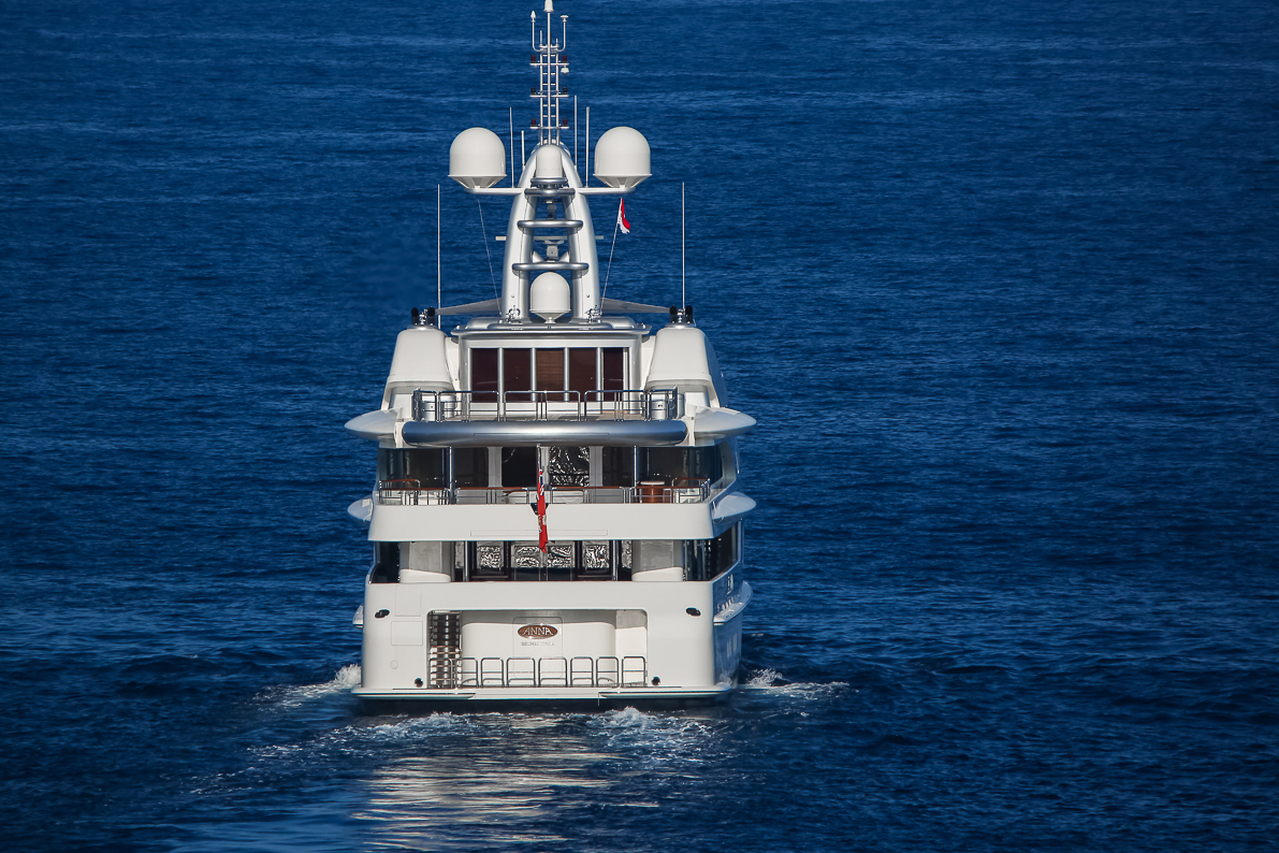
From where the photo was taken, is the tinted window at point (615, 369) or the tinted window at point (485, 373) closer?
the tinted window at point (485, 373)

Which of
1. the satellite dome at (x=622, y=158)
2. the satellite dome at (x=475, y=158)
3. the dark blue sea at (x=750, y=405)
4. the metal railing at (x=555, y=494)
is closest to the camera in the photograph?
the dark blue sea at (x=750, y=405)

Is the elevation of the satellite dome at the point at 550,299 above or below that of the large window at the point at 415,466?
above

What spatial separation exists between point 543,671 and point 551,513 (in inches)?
171

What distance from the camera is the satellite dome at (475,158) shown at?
53.7 metres

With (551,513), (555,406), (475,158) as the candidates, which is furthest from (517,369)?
(475,158)

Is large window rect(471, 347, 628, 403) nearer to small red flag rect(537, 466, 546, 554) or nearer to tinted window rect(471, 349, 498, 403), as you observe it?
tinted window rect(471, 349, 498, 403)

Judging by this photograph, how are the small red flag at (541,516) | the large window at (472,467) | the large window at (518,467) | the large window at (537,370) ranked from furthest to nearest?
the large window at (537,370)
the large window at (472,467)
the large window at (518,467)
the small red flag at (541,516)

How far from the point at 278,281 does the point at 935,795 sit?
7354 centimetres

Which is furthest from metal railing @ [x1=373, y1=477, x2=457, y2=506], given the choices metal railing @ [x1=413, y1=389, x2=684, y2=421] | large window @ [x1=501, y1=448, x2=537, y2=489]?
large window @ [x1=501, y1=448, x2=537, y2=489]

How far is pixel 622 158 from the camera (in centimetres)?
5397

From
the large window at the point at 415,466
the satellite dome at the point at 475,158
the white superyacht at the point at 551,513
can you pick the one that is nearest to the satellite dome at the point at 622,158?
the white superyacht at the point at 551,513

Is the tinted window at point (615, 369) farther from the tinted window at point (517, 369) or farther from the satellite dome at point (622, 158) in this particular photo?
the satellite dome at point (622, 158)

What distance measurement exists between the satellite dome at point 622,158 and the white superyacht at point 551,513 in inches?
79.7

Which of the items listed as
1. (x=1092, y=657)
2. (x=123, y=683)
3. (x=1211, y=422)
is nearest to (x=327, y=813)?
(x=123, y=683)
